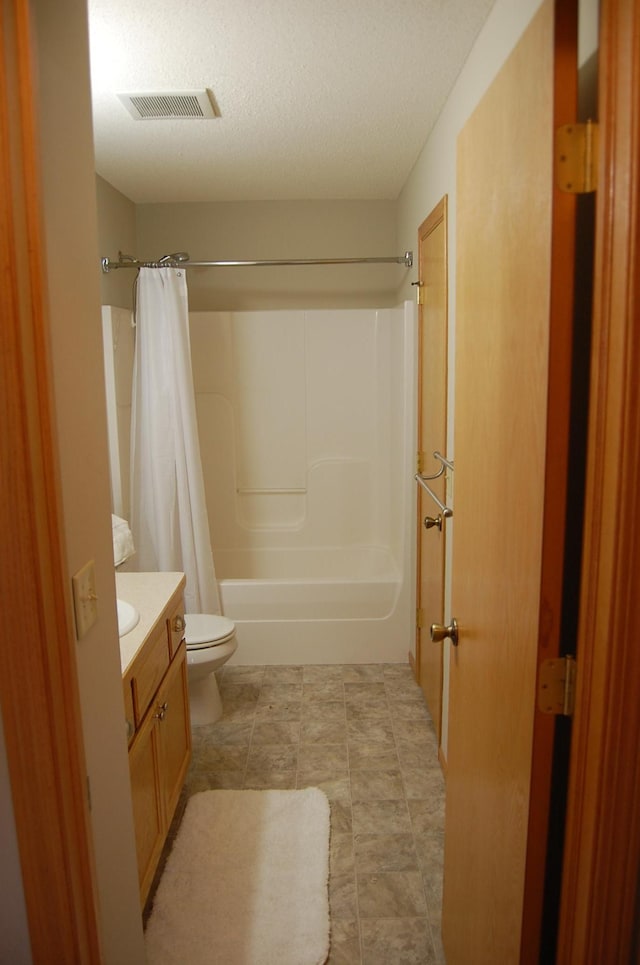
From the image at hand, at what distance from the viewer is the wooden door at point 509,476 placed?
34.0 inches

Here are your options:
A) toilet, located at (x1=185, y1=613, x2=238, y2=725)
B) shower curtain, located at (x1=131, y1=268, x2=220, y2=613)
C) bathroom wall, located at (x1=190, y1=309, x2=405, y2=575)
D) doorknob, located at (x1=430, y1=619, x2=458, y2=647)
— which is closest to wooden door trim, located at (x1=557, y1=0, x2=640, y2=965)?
doorknob, located at (x1=430, y1=619, x2=458, y2=647)

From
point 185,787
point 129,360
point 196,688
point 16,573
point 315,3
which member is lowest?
point 185,787

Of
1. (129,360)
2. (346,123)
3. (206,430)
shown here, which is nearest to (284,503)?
(206,430)

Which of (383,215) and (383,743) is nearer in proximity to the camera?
(383,743)

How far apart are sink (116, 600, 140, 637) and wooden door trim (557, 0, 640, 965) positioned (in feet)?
4.04

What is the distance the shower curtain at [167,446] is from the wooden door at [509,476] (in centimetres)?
201

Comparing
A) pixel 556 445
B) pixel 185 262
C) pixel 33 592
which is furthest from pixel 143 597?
pixel 185 262

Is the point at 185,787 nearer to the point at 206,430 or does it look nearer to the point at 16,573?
the point at 16,573

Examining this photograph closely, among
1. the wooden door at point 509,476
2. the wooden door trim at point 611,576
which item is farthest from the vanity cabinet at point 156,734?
the wooden door trim at point 611,576

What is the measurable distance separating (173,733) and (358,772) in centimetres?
78

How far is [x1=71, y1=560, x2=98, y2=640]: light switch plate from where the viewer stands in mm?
963

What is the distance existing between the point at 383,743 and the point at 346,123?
2.50 m

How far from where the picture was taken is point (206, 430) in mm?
3867

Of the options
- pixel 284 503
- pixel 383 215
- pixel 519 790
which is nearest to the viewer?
pixel 519 790
